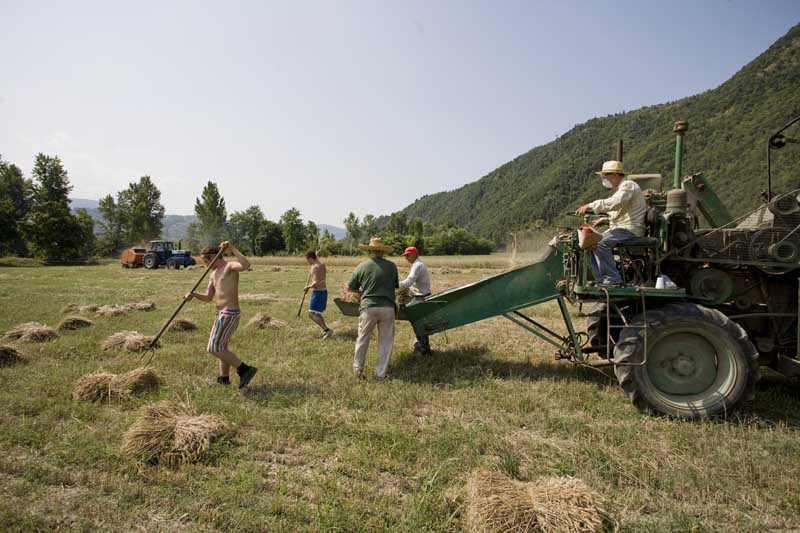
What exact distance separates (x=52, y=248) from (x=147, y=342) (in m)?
47.9

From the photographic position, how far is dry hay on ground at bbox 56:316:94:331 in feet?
29.2

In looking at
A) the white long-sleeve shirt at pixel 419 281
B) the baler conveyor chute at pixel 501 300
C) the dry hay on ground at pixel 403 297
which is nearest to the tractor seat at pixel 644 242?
the baler conveyor chute at pixel 501 300

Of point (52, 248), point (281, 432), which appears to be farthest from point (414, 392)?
point (52, 248)

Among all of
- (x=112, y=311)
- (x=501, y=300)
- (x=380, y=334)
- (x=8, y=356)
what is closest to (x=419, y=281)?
(x=380, y=334)

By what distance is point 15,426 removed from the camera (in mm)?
4355

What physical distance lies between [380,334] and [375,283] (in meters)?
0.73

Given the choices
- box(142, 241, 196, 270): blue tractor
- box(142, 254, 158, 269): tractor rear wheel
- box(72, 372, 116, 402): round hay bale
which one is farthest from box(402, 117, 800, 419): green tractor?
box(142, 254, 158, 269): tractor rear wheel

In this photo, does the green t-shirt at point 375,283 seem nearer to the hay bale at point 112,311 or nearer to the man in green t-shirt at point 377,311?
the man in green t-shirt at point 377,311

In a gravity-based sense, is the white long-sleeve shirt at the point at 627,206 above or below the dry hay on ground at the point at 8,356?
above

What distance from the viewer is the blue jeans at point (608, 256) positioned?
5.06m

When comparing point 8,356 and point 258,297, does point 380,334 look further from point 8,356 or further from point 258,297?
point 258,297

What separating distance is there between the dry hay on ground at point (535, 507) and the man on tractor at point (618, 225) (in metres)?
2.71

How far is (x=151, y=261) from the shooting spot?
31734mm

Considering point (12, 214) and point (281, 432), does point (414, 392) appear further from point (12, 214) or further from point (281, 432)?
point (12, 214)
